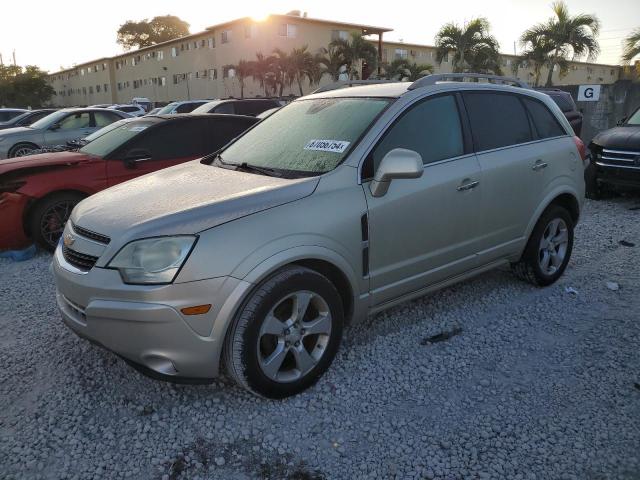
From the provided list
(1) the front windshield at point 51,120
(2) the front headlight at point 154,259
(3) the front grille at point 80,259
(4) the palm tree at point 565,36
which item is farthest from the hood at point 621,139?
(4) the palm tree at point 565,36

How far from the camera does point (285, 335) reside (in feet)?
9.16

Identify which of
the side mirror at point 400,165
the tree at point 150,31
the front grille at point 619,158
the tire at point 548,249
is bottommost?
the tire at point 548,249

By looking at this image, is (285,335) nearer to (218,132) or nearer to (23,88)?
(218,132)

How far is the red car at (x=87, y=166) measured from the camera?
216 inches

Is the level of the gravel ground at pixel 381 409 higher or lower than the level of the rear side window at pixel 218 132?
lower

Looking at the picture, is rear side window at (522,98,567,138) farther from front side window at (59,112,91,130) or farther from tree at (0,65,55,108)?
tree at (0,65,55,108)

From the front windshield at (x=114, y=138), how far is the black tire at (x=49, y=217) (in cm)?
68

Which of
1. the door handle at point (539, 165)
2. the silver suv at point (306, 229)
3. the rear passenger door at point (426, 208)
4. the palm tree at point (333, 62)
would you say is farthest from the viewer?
the palm tree at point (333, 62)

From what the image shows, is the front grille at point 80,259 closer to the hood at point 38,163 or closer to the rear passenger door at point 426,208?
the rear passenger door at point 426,208

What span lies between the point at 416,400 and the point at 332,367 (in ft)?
1.93

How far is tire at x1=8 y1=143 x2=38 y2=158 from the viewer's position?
1120 centimetres

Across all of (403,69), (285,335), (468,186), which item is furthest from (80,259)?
(403,69)

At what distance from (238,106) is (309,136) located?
32.7ft

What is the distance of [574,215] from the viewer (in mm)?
4590
